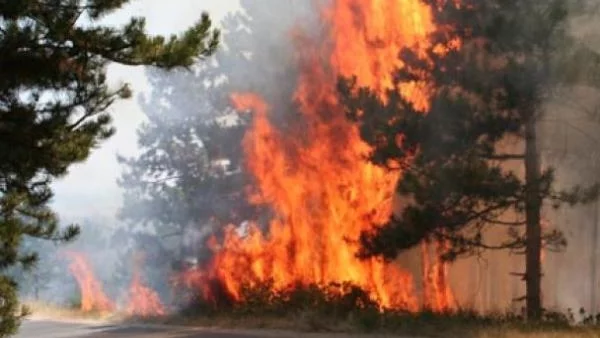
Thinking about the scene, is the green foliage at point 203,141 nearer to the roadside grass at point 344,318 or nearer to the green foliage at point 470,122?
the roadside grass at point 344,318

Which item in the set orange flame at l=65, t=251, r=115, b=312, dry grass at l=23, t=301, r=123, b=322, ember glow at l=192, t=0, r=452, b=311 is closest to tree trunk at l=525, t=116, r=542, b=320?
ember glow at l=192, t=0, r=452, b=311

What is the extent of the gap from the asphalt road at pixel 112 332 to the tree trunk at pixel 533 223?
5323 millimetres

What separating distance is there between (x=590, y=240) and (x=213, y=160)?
1096 centimetres

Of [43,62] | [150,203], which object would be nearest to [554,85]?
[43,62]

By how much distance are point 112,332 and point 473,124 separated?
8.96 meters

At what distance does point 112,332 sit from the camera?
1772 cm

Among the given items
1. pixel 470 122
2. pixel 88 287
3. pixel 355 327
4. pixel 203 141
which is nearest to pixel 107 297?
pixel 88 287

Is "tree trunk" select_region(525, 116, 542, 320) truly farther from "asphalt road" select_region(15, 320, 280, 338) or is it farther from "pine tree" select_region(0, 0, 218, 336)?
"pine tree" select_region(0, 0, 218, 336)

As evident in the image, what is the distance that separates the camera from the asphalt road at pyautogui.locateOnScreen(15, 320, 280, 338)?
1655 centimetres

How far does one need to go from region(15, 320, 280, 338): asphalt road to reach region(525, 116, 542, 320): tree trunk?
5323mm

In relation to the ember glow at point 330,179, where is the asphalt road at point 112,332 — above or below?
below

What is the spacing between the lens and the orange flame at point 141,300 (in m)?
22.7

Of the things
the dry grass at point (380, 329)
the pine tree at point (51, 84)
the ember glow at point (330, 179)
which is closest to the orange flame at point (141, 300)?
the ember glow at point (330, 179)

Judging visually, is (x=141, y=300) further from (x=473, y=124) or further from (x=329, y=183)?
(x=473, y=124)
